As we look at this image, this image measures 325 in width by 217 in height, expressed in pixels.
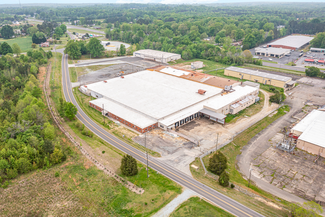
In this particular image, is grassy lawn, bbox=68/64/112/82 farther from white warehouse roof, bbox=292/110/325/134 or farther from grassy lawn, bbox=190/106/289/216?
white warehouse roof, bbox=292/110/325/134

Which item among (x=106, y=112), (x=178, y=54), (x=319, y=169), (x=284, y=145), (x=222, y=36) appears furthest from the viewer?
(x=222, y=36)

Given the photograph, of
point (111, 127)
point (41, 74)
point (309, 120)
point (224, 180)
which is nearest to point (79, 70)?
point (41, 74)

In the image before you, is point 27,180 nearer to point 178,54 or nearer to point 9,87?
point 9,87

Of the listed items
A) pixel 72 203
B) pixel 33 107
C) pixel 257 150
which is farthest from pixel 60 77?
pixel 257 150

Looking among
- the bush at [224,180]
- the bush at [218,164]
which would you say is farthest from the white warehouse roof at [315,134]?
the bush at [224,180]

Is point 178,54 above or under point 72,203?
above

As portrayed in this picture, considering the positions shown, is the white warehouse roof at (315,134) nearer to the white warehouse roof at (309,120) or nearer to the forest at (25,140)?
the white warehouse roof at (309,120)
